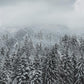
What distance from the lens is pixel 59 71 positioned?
1843 inches

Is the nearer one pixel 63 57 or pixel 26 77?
pixel 26 77

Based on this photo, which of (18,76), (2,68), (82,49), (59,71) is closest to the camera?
(18,76)

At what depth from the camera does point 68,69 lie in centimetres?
4612

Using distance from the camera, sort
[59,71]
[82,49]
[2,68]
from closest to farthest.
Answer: [2,68]
[59,71]
[82,49]

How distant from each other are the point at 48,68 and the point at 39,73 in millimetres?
2373

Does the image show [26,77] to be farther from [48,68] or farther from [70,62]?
[70,62]

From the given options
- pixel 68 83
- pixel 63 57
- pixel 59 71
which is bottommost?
pixel 68 83

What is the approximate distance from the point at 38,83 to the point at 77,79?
1000 cm

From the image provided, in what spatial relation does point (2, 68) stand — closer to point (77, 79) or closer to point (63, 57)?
point (63, 57)

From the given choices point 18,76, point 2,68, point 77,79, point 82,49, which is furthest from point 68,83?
point 82,49

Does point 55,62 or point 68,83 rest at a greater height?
point 55,62

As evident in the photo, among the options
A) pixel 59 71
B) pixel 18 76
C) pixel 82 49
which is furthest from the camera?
pixel 82 49

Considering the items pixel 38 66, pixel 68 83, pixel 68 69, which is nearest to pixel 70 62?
pixel 68 69

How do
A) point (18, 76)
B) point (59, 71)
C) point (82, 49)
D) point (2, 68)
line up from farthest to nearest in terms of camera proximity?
point (82, 49) < point (59, 71) < point (2, 68) < point (18, 76)
